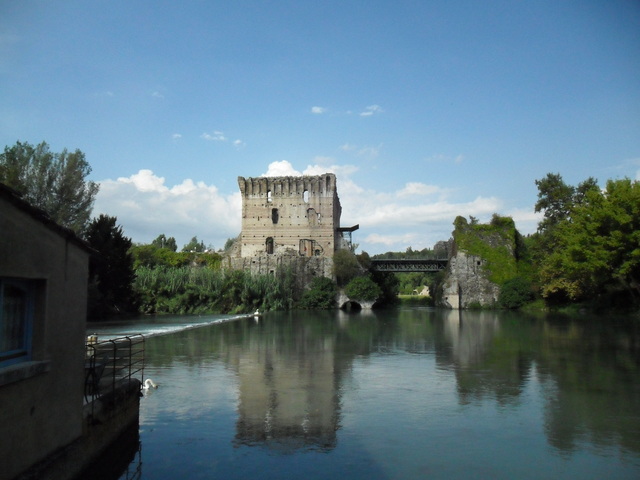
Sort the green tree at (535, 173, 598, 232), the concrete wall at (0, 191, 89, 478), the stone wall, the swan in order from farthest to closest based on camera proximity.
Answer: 1. the stone wall
2. the green tree at (535, 173, 598, 232)
3. the swan
4. the concrete wall at (0, 191, 89, 478)

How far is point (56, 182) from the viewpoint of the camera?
34875 millimetres

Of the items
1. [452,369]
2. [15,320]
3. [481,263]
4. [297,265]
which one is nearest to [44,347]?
[15,320]

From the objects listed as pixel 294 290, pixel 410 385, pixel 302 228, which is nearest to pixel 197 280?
pixel 294 290

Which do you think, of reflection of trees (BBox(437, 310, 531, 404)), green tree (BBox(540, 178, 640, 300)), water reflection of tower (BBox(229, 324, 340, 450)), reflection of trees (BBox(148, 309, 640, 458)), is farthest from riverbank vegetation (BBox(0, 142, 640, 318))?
water reflection of tower (BBox(229, 324, 340, 450))

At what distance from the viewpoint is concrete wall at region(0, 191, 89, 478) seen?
4.59 meters

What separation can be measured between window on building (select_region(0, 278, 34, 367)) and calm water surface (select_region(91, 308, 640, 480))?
248cm

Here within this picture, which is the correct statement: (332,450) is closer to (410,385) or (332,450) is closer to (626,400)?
(410,385)

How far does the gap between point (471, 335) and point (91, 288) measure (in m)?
21.0

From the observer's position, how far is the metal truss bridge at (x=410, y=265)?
54406 mm

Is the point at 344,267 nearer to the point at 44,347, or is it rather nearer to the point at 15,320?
the point at 44,347

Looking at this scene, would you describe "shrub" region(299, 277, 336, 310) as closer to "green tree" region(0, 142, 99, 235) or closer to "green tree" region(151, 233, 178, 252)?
"green tree" region(0, 142, 99, 235)

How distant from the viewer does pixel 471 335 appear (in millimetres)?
22156

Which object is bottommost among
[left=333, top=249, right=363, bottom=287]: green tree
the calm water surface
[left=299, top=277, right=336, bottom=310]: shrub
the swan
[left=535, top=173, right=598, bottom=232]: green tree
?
the calm water surface

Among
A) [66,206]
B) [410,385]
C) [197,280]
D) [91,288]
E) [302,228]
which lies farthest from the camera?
[302,228]
